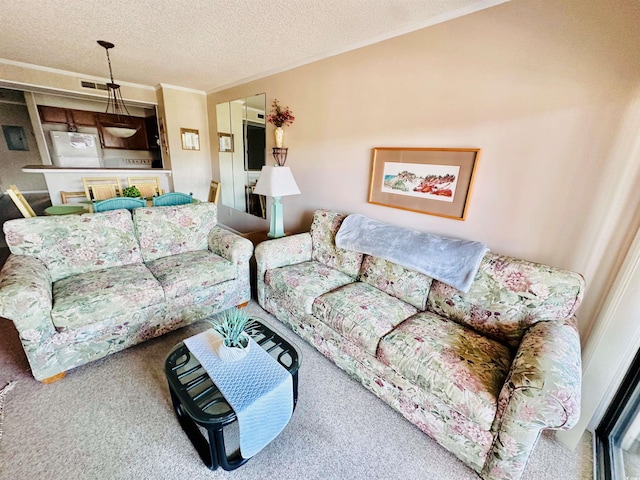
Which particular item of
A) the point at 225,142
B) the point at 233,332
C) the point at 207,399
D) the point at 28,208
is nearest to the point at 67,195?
the point at 28,208

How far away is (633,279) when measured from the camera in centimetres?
115

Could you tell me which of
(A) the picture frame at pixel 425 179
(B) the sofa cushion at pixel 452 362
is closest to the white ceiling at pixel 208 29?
(A) the picture frame at pixel 425 179

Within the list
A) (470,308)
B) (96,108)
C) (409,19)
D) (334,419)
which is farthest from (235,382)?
(96,108)

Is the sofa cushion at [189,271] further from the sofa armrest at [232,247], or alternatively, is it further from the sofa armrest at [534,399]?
the sofa armrest at [534,399]

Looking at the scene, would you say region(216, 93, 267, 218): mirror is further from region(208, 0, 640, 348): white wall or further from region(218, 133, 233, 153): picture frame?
region(208, 0, 640, 348): white wall

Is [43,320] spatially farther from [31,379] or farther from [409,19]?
[409,19]

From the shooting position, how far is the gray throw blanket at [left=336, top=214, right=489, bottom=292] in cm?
164

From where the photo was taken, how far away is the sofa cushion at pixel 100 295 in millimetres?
1560

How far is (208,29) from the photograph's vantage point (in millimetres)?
2174

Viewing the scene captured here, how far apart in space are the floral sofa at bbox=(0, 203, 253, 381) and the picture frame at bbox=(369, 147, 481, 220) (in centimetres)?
130

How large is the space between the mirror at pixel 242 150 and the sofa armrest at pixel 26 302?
7.88 feet

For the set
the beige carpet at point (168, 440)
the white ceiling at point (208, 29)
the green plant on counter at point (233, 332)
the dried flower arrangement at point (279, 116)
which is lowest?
the beige carpet at point (168, 440)

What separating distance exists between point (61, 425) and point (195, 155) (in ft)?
13.3

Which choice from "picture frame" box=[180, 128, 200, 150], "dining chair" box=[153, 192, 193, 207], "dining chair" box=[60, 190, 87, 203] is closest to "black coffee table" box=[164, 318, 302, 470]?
"dining chair" box=[153, 192, 193, 207]
